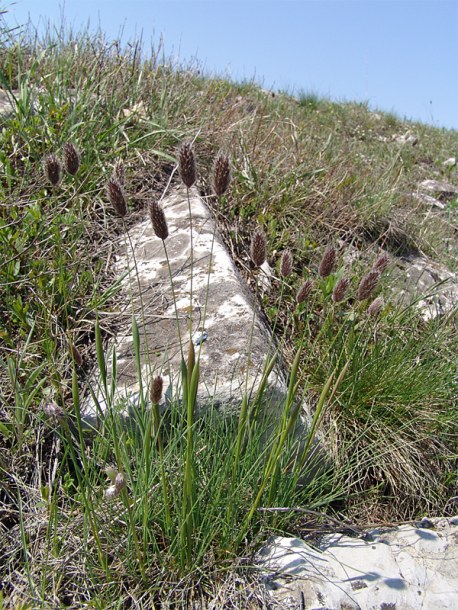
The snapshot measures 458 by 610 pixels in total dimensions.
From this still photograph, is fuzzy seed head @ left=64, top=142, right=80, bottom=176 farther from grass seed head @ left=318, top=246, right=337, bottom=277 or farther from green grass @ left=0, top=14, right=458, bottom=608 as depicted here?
grass seed head @ left=318, top=246, right=337, bottom=277

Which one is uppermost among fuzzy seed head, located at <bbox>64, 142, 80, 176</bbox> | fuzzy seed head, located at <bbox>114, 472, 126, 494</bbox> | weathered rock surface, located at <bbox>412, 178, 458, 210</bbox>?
fuzzy seed head, located at <bbox>64, 142, 80, 176</bbox>

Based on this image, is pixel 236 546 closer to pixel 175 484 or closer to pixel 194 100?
pixel 175 484

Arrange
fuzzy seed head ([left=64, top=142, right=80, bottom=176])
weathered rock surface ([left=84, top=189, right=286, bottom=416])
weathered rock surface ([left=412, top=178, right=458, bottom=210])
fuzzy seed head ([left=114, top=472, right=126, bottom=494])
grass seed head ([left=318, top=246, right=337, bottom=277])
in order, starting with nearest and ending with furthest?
fuzzy seed head ([left=114, top=472, right=126, bottom=494]) < fuzzy seed head ([left=64, top=142, right=80, bottom=176]) < grass seed head ([left=318, top=246, right=337, bottom=277]) < weathered rock surface ([left=84, top=189, right=286, bottom=416]) < weathered rock surface ([left=412, top=178, right=458, bottom=210])

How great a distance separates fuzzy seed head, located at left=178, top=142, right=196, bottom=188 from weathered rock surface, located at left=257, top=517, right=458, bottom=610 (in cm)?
112

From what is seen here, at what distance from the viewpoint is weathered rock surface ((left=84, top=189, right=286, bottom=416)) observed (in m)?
1.80

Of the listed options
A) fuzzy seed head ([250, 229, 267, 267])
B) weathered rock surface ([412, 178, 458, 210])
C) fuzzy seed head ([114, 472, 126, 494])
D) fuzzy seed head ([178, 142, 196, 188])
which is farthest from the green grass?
weathered rock surface ([412, 178, 458, 210])

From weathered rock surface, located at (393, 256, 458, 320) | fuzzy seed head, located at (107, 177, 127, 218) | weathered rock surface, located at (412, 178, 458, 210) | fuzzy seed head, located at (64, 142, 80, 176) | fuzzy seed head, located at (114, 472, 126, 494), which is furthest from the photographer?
weathered rock surface, located at (412, 178, 458, 210)

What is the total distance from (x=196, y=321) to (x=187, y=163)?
85 centimetres

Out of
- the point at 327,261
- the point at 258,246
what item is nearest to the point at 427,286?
the point at 327,261

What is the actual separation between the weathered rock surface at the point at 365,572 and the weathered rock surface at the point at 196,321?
509 mm

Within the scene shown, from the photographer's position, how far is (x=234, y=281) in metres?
2.26

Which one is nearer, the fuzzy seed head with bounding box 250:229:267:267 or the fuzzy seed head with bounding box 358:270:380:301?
the fuzzy seed head with bounding box 250:229:267:267

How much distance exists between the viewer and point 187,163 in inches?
51.7

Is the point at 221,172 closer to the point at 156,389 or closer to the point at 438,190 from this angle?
the point at 156,389
